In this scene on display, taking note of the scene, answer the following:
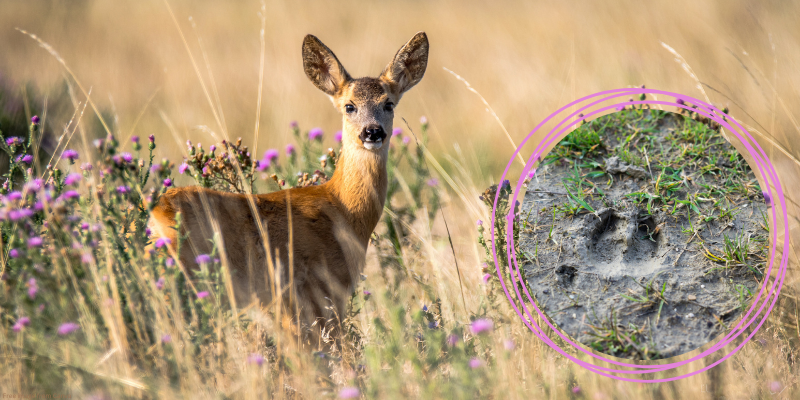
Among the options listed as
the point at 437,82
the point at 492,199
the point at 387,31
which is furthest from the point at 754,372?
the point at 387,31

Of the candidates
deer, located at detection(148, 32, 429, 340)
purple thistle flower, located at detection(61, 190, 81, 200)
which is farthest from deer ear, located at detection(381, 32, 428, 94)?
purple thistle flower, located at detection(61, 190, 81, 200)

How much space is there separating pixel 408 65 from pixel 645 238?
2273 mm

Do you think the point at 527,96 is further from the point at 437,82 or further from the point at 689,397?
the point at 689,397

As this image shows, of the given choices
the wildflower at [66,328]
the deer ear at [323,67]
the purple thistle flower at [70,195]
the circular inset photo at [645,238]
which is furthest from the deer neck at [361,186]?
the wildflower at [66,328]

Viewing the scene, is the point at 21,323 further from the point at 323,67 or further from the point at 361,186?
the point at 323,67

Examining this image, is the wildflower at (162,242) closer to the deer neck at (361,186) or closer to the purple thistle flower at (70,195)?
the purple thistle flower at (70,195)

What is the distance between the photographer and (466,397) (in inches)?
103

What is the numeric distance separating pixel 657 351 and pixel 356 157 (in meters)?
2.32

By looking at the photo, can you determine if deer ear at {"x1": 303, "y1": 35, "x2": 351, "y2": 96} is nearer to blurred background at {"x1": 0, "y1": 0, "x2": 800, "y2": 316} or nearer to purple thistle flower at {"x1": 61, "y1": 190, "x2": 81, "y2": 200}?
blurred background at {"x1": 0, "y1": 0, "x2": 800, "y2": 316}

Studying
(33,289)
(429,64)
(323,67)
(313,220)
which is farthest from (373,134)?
(429,64)

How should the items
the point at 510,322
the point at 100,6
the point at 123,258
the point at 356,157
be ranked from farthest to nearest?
1. the point at 100,6
2. the point at 356,157
3. the point at 510,322
4. the point at 123,258

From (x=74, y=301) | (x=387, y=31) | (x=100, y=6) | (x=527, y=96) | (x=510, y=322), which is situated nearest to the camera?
(x=74, y=301)

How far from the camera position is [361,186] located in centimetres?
454

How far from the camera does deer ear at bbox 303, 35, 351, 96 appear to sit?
4.77 m
